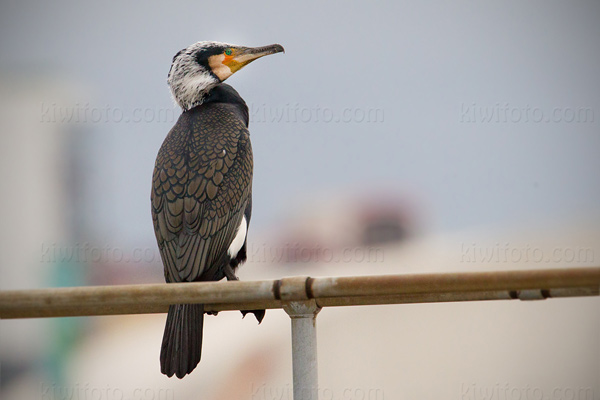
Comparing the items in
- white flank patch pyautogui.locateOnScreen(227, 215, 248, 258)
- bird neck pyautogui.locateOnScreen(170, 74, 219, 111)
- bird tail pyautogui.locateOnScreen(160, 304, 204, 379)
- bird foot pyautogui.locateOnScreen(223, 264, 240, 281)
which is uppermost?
bird neck pyautogui.locateOnScreen(170, 74, 219, 111)

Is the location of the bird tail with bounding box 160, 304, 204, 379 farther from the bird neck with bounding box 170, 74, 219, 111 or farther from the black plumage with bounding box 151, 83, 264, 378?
the bird neck with bounding box 170, 74, 219, 111

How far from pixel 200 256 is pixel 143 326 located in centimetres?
973

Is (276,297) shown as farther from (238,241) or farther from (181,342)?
(238,241)

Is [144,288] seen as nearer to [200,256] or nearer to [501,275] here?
[501,275]

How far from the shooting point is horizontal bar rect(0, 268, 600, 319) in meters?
1.73

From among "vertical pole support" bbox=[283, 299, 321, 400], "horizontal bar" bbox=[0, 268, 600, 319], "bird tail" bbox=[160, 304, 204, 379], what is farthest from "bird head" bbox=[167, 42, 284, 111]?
"vertical pole support" bbox=[283, 299, 321, 400]

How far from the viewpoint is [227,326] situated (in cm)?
981

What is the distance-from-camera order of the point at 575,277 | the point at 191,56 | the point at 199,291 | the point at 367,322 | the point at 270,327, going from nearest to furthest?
the point at 575,277
the point at 199,291
the point at 191,56
the point at 367,322
the point at 270,327

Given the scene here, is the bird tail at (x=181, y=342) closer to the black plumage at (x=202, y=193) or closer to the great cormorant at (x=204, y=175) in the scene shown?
the great cormorant at (x=204, y=175)

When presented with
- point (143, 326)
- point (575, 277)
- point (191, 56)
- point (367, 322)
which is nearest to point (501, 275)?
point (575, 277)

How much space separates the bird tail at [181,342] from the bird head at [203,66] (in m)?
1.37

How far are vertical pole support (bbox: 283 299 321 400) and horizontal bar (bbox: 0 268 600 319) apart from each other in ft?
0.10

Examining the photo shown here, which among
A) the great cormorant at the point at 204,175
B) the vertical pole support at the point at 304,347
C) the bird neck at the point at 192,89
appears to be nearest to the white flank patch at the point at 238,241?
the great cormorant at the point at 204,175

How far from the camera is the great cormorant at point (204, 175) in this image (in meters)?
3.16
